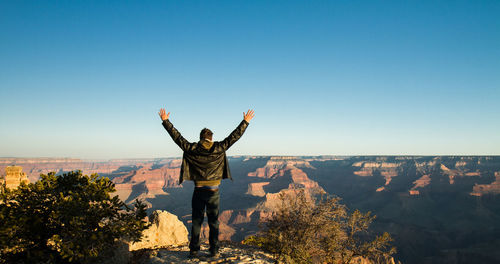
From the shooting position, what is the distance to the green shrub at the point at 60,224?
11.5 feet

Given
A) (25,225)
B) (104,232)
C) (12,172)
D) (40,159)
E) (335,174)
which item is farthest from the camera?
(40,159)

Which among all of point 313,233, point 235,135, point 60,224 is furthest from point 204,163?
point 313,233

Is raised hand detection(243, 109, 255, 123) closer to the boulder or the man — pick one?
the man

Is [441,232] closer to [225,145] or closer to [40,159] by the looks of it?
[225,145]

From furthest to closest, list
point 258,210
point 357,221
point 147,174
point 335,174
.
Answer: point 335,174 → point 147,174 → point 258,210 → point 357,221

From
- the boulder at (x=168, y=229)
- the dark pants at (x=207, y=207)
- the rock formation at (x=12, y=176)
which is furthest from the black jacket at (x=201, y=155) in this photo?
the rock formation at (x=12, y=176)

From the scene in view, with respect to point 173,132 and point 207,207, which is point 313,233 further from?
point 173,132

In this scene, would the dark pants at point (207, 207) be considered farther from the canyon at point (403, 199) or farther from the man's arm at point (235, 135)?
the canyon at point (403, 199)

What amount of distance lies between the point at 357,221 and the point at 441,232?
207ft

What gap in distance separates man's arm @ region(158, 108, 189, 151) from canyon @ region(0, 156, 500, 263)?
487cm

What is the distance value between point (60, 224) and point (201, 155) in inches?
104

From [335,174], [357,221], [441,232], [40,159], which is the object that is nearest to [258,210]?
[441,232]

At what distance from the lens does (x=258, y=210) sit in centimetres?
7031

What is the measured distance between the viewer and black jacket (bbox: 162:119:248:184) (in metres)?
3.82
